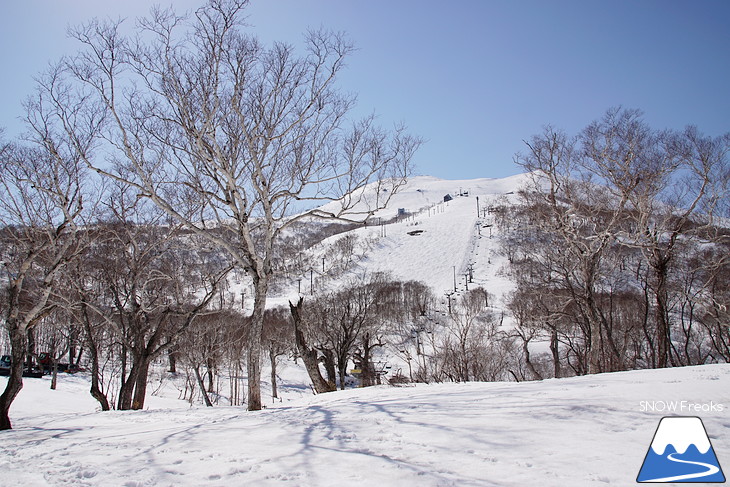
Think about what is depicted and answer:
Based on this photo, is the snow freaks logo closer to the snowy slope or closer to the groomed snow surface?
the groomed snow surface

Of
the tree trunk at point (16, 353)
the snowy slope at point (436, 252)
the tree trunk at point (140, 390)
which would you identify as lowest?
the tree trunk at point (140, 390)

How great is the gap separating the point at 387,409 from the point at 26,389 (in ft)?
97.1

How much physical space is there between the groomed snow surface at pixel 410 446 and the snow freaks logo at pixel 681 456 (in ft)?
0.32

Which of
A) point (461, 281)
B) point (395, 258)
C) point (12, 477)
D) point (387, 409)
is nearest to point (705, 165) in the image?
point (387, 409)

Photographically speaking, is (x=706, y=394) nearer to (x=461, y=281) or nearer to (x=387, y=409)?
(x=387, y=409)

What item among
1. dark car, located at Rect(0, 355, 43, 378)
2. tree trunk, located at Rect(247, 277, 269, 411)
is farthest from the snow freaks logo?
dark car, located at Rect(0, 355, 43, 378)

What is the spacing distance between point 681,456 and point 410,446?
2324 millimetres

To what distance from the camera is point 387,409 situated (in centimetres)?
643

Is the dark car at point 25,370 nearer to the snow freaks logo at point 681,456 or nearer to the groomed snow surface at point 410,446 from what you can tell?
the groomed snow surface at point 410,446

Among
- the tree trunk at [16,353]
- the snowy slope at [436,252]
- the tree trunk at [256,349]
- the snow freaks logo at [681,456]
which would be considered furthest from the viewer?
the snowy slope at [436,252]

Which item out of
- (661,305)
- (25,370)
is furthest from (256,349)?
(25,370)

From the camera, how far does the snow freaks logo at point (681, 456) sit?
125 inches

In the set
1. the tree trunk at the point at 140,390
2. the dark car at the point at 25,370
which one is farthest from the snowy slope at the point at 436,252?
the tree trunk at the point at 140,390

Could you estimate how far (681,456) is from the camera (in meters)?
3.57
